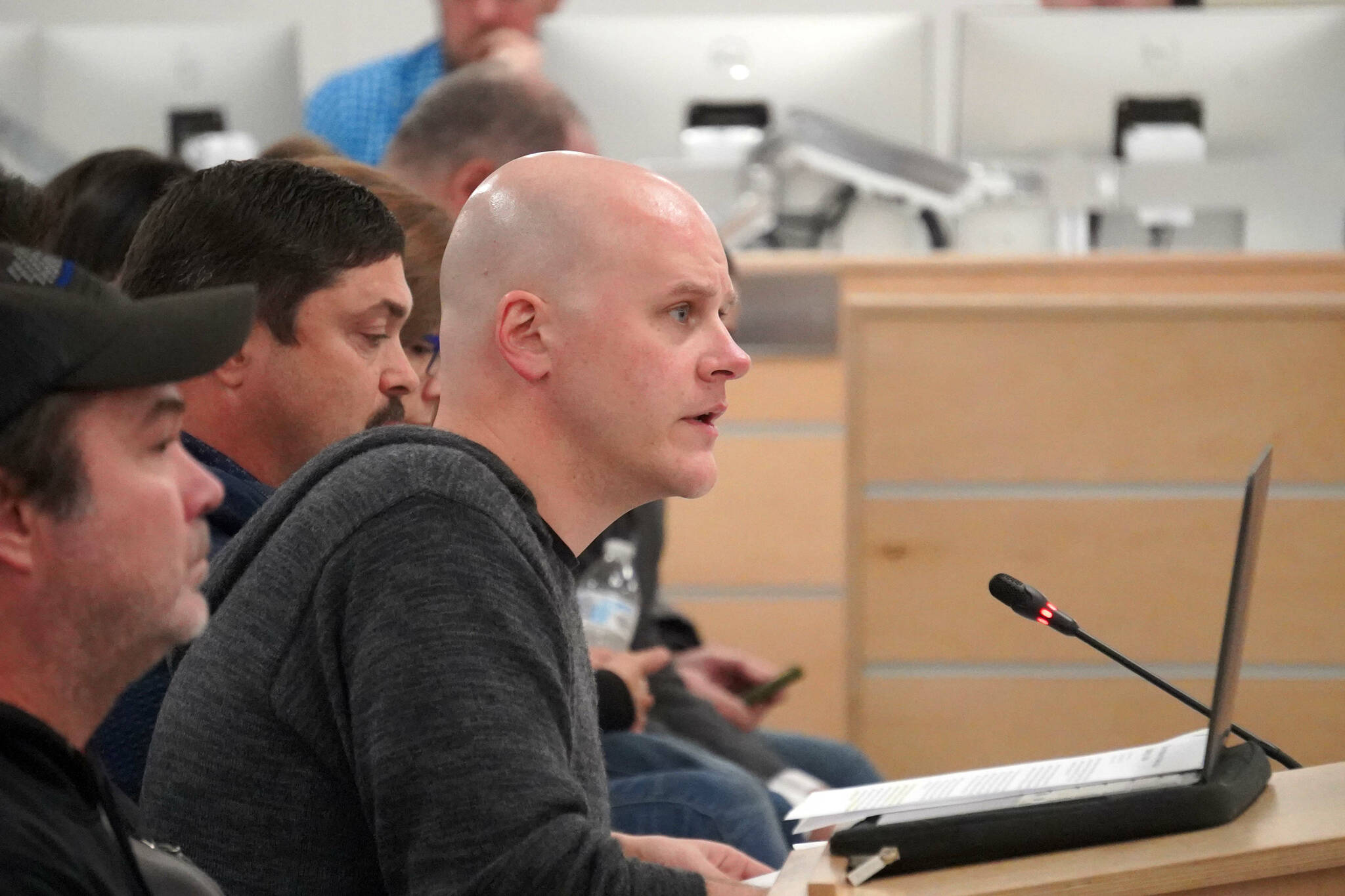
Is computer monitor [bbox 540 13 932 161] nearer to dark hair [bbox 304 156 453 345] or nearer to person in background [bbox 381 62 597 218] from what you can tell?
person in background [bbox 381 62 597 218]

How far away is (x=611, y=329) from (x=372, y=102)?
104 inches

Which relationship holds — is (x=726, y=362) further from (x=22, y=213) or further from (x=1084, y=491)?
(x=1084, y=491)

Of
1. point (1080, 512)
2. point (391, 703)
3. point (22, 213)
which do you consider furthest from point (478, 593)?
point (1080, 512)

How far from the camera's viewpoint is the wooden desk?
894mm

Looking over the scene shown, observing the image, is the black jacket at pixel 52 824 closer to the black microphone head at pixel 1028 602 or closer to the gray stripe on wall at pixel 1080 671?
the black microphone head at pixel 1028 602

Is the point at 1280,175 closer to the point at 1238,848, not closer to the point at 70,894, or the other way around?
the point at 1238,848

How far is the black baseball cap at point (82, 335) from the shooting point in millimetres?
748

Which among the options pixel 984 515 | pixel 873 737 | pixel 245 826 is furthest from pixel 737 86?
pixel 245 826

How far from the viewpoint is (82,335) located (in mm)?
766

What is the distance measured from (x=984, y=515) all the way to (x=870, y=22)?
106 cm

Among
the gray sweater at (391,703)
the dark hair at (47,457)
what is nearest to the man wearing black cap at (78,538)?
the dark hair at (47,457)

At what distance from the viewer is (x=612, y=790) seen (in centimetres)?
172

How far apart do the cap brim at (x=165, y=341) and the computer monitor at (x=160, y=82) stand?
2601 millimetres

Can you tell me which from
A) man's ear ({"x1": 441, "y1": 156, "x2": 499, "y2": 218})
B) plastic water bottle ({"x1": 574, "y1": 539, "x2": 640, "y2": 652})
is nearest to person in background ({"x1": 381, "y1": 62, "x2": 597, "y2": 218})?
man's ear ({"x1": 441, "y1": 156, "x2": 499, "y2": 218})
